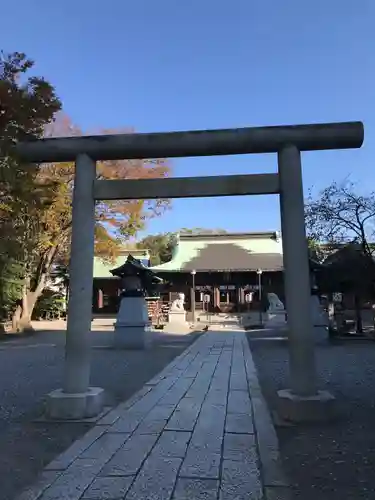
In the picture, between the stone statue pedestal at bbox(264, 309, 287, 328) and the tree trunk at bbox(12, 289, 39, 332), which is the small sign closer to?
the stone statue pedestal at bbox(264, 309, 287, 328)

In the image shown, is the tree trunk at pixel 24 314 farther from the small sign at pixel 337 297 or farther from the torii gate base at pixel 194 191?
the torii gate base at pixel 194 191

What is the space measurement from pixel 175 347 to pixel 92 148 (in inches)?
430

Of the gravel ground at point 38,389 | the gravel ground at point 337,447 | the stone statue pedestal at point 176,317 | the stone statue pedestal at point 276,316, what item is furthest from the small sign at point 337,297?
the gravel ground at point 337,447

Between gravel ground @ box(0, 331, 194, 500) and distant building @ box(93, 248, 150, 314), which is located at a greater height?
distant building @ box(93, 248, 150, 314)

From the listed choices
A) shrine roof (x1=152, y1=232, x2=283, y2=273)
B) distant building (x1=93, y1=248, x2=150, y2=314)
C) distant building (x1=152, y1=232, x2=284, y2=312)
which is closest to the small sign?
shrine roof (x1=152, y1=232, x2=283, y2=273)

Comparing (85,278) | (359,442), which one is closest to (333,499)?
(359,442)

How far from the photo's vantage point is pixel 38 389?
26.9 feet

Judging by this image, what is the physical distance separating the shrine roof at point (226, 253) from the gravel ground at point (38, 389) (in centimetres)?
1754

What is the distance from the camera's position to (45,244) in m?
20.9

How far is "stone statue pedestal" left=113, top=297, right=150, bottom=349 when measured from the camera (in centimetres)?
1565

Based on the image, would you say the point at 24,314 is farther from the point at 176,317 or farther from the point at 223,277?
the point at 223,277

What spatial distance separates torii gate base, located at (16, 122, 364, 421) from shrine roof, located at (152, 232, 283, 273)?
27137 mm

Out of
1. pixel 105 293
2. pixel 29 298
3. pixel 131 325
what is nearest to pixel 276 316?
pixel 131 325

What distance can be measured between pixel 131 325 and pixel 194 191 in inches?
407
